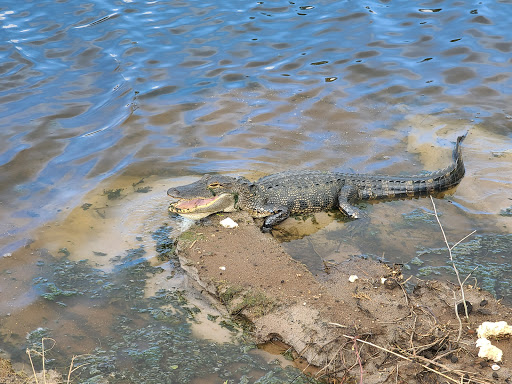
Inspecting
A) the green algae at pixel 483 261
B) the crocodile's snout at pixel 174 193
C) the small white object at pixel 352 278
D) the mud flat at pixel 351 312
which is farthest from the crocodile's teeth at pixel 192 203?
the green algae at pixel 483 261

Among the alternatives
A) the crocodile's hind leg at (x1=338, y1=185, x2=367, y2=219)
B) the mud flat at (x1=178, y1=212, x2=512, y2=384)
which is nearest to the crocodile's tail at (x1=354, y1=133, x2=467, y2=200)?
the crocodile's hind leg at (x1=338, y1=185, x2=367, y2=219)

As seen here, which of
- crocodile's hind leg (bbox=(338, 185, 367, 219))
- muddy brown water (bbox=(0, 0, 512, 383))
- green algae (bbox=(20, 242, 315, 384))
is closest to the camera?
green algae (bbox=(20, 242, 315, 384))

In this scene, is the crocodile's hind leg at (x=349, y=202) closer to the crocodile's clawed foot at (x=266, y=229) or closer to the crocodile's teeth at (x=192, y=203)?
the crocodile's clawed foot at (x=266, y=229)

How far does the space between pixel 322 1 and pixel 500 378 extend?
11.3 meters

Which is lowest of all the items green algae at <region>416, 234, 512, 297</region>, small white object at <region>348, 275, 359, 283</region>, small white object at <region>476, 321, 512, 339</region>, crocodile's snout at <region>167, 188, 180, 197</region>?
green algae at <region>416, 234, 512, 297</region>

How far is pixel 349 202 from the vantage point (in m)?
6.67

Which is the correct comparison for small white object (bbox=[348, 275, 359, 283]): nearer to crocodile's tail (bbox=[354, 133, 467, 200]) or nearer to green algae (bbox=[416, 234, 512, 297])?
green algae (bbox=[416, 234, 512, 297])

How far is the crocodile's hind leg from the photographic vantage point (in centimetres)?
648

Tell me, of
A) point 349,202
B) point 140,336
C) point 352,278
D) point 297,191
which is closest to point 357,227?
point 349,202

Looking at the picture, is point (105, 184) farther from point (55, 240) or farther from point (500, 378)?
point (500, 378)

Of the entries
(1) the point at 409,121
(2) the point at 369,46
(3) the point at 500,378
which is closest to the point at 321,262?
(3) the point at 500,378

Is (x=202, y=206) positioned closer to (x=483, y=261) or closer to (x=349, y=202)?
(x=349, y=202)

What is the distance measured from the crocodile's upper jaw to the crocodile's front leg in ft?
1.49

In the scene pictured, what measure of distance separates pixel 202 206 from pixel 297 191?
124 cm
